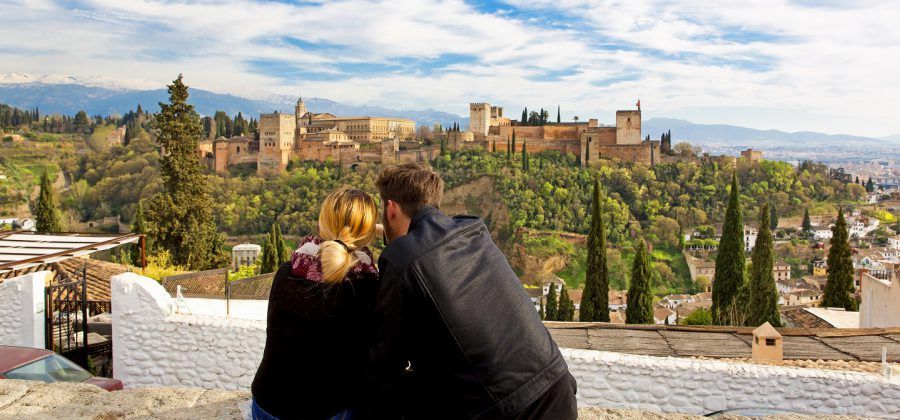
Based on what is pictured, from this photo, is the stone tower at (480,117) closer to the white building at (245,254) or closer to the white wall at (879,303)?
the white building at (245,254)

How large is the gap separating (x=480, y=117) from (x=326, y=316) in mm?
54335

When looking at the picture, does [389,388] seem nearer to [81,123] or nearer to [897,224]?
[897,224]

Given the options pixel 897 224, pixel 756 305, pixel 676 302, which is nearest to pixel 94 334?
pixel 756 305

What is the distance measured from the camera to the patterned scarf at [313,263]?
1.85 metres

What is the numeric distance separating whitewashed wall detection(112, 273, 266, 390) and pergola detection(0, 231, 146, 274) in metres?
1.38

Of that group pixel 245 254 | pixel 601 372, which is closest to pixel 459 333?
pixel 601 372

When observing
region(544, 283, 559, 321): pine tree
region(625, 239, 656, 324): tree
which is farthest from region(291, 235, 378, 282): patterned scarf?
region(544, 283, 559, 321): pine tree

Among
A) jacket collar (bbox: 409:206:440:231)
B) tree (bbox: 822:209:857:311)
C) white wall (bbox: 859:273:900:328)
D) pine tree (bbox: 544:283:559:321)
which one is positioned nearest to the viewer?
jacket collar (bbox: 409:206:440:231)

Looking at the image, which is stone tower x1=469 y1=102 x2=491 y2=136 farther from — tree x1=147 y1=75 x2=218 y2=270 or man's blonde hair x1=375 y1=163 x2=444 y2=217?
man's blonde hair x1=375 y1=163 x2=444 y2=217

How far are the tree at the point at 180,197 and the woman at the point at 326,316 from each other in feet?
39.3

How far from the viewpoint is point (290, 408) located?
2.04m

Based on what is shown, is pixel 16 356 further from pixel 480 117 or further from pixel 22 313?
pixel 480 117

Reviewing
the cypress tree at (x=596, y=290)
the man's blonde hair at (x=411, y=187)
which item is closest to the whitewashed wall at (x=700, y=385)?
the man's blonde hair at (x=411, y=187)

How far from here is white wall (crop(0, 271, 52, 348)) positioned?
4883 mm
